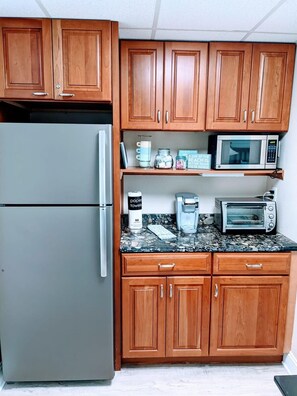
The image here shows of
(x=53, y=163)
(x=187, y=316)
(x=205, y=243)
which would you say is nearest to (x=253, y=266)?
(x=205, y=243)

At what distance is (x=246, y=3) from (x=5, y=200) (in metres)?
1.70

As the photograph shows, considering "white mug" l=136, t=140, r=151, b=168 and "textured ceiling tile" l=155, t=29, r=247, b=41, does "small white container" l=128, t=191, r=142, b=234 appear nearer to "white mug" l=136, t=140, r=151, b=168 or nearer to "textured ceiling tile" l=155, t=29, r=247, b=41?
"white mug" l=136, t=140, r=151, b=168

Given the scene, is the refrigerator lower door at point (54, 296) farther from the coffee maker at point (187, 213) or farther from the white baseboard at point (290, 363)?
the white baseboard at point (290, 363)

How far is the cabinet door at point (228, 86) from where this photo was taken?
2.12 metres

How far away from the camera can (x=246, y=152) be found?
7.43 ft

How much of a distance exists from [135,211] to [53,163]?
2.56ft

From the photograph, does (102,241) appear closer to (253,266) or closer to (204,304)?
(204,304)

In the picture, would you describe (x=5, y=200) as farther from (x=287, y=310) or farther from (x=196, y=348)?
(x=287, y=310)

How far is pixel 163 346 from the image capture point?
2.13 metres

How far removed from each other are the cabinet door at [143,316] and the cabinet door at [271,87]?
135 cm

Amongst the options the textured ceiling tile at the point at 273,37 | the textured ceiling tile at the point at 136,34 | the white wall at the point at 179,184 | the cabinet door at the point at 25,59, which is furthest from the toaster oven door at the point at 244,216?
the cabinet door at the point at 25,59

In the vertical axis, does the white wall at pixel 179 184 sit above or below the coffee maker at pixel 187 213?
above

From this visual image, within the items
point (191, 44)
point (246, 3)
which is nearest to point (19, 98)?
point (191, 44)

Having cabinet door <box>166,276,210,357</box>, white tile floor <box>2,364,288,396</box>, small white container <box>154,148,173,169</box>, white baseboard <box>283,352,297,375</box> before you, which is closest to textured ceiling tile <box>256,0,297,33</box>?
small white container <box>154,148,173,169</box>
